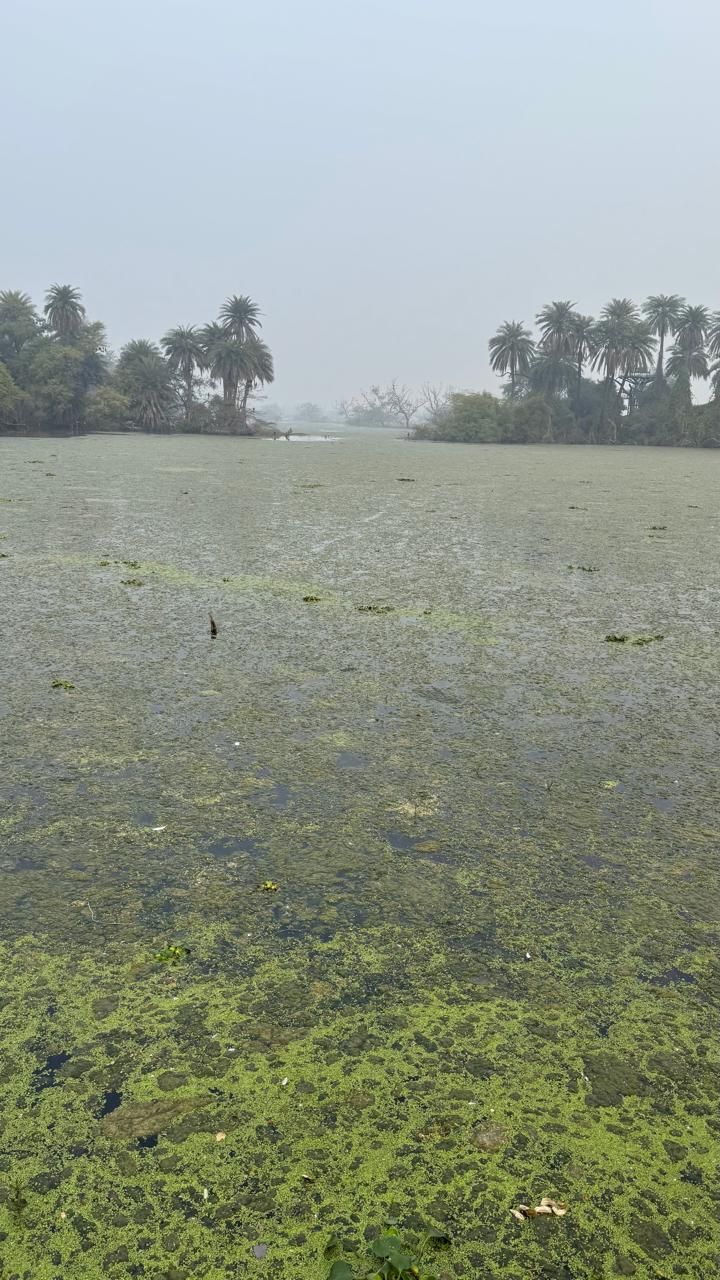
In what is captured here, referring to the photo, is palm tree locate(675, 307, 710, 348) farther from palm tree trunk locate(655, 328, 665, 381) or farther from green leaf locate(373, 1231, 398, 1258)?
green leaf locate(373, 1231, 398, 1258)

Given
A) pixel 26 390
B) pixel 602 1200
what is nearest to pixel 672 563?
pixel 602 1200

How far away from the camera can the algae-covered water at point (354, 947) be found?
1438 mm

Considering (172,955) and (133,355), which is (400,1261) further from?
(133,355)

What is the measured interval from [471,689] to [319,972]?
2.22 meters

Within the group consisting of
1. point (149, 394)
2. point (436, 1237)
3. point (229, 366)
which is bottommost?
point (436, 1237)

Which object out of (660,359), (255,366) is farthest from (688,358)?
(255,366)

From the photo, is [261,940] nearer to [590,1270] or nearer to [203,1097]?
[203,1097]

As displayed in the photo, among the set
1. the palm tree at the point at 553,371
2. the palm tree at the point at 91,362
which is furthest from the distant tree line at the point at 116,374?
the palm tree at the point at 553,371

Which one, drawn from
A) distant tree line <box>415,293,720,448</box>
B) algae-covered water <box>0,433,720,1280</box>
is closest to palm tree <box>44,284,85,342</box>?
distant tree line <box>415,293,720,448</box>

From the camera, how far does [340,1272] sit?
1.25 m

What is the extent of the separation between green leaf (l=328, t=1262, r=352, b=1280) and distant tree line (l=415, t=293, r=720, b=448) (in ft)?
152

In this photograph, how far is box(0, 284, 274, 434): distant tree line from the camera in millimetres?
39594

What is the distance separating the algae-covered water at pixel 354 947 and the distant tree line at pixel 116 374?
36.4m

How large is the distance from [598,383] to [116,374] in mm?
28248
